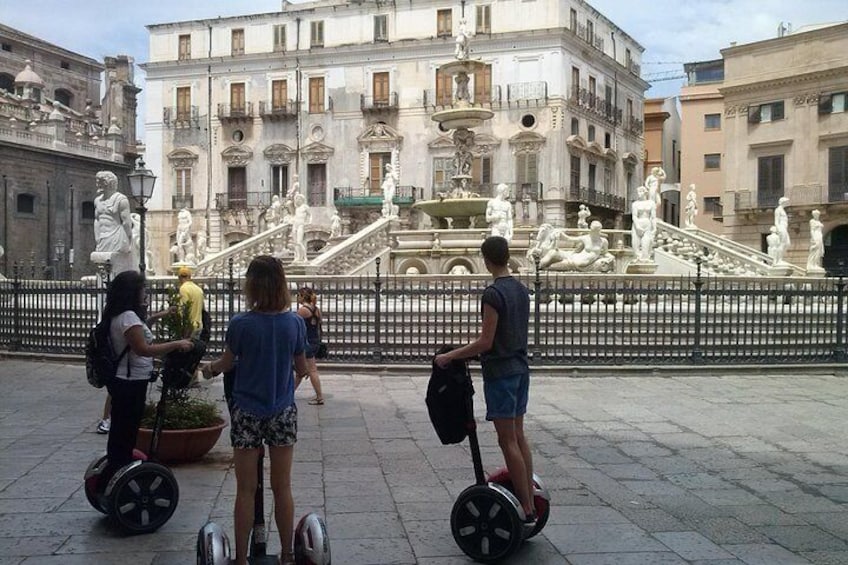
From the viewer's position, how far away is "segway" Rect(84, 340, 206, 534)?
17.1 feet

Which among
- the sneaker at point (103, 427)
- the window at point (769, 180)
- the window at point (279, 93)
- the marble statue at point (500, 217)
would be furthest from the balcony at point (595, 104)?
the sneaker at point (103, 427)

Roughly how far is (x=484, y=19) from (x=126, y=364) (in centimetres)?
4109

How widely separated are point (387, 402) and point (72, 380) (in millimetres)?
5168

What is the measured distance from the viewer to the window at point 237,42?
47.8 metres

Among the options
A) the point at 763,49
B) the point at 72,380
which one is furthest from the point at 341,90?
the point at 72,380

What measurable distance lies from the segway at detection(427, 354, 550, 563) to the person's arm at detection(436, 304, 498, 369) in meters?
0.06

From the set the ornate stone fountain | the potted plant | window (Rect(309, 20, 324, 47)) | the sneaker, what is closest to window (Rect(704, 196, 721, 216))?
window (Rect(309, 20, 324, 47))

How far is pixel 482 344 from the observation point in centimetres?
479

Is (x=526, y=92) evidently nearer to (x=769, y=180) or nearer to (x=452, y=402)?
(x=769, y=180)

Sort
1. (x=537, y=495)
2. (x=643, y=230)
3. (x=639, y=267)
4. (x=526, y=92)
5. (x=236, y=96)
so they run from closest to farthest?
(x=537, y=495)
(x=639, y=267)
(x=643, y=230)
(x=526, y=92)
(x=236, y=96)

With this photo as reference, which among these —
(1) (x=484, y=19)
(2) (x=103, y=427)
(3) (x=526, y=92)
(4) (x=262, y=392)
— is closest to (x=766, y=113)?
(3) (x=526, y=92)

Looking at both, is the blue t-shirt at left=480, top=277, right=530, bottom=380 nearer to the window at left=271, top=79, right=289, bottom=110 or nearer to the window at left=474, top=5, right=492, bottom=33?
the window at left=474, top=5, right=492, bottom=33

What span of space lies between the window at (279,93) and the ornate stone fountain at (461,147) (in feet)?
78.8

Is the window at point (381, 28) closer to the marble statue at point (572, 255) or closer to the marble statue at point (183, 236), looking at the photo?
the marble statue at point (183, 236)
